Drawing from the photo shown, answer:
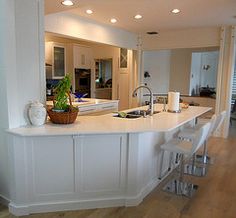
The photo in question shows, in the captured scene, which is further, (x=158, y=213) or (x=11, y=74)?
(x=158, y=213)

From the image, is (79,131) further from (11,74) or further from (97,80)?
(97,80)

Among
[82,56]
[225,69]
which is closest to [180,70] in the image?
[225,69]

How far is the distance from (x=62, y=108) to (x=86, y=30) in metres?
2.53

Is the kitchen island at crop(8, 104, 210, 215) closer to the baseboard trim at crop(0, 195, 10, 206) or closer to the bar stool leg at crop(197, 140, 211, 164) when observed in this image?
the baseboard trim at crop(0, 195, 10, 206)

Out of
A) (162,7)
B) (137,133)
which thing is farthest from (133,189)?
(162,7)

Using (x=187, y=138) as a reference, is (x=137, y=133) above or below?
above

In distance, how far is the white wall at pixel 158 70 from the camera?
758 centimetres

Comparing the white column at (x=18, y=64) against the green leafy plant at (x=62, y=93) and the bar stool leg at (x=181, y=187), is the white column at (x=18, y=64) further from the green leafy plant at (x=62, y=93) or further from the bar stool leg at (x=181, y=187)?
the bar stool leg at (x=181, y=187)

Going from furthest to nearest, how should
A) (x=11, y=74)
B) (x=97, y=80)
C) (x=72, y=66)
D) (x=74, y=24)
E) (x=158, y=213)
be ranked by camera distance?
(x=97, y=80) < (x=72, y=66) < (x=74, y=24) < (x=158, y=213) < (x=11, y=74)

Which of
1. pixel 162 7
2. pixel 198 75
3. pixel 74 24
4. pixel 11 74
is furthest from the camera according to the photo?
pixel 198 75

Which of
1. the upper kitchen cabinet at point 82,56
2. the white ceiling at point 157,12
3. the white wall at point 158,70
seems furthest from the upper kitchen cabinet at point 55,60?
the white wall at point 158,70

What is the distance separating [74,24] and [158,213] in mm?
3462

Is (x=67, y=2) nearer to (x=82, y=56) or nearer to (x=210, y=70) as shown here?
(x=82, y=56)

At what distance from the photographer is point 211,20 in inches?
186
